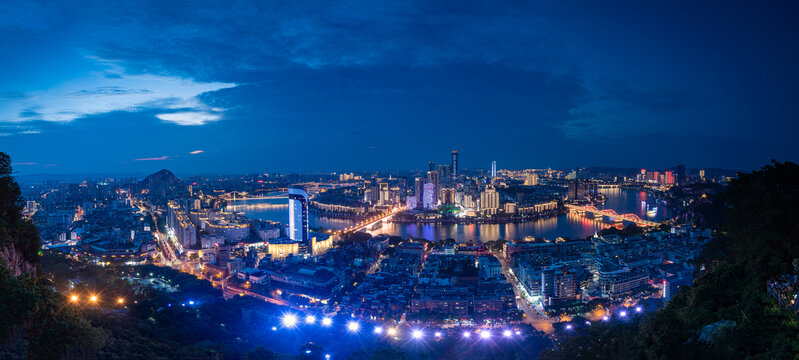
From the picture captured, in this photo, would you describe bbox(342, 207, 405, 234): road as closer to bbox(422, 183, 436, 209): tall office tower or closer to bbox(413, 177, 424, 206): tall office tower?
bbox(422, 183, 436, 209): tall office tower

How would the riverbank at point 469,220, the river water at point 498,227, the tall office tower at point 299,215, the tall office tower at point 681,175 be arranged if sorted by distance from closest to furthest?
the tall office tower at point 299,215
the river water at point 498,227
the riverbank at point 469,220
the tall office tower at point 681,175

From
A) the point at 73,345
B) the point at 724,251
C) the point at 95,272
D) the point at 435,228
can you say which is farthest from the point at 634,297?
the point at 435,228

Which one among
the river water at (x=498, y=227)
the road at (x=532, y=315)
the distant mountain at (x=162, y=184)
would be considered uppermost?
the distant mountain at (x=162, y=184)

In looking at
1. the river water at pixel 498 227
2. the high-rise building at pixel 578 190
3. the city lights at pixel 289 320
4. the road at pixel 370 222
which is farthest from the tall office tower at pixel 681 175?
the city lights at pixel 289 320

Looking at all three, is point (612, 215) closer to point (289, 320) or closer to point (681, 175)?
point (681, 175)

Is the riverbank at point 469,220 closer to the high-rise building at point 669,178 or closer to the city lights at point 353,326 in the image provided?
the high-rise building at point 669,178

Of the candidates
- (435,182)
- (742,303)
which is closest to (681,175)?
(435,182)

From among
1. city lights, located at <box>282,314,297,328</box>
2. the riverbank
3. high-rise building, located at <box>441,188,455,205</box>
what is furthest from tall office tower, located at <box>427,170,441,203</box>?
city lights, located at <box>282,314,297,328</box>
